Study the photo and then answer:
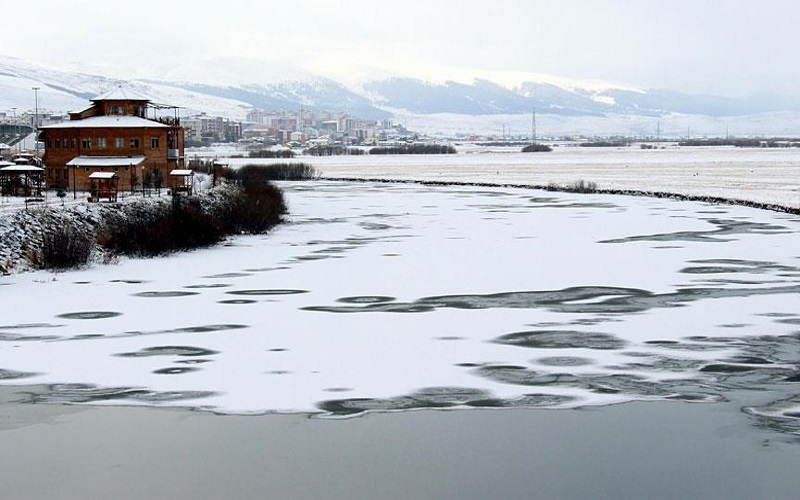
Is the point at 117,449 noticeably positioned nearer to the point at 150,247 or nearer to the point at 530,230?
the point at 150,247

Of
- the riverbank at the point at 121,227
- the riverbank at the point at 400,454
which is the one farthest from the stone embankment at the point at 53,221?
the riverbank at the point at 400,454

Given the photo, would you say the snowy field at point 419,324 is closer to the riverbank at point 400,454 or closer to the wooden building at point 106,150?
the riverbank at point 400,454

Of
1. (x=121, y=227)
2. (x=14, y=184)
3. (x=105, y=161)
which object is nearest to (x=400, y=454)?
(x=121, y=227)

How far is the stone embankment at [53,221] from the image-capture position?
3058 centimetres

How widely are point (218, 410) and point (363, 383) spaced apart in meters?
2.23

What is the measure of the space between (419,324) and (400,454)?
8.06 meters

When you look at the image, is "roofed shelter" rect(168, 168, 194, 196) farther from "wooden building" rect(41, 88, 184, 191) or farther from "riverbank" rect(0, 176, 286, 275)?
"riverbank" rect(0, 176, 286, 275)

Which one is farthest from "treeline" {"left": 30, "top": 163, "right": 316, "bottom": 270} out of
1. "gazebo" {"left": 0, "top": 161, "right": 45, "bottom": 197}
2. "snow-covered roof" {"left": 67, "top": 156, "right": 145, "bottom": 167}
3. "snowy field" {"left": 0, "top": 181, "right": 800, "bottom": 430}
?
"snow-covered roof" {"left": 67, "top": 156, "right": 145, "bottom": 167}

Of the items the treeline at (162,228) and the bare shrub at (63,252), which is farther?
the treeline at (162,228)

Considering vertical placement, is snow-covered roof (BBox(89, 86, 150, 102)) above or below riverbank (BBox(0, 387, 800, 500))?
above

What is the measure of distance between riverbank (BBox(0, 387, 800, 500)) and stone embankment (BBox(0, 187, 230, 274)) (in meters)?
18.1

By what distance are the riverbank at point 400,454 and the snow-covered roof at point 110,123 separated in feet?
157

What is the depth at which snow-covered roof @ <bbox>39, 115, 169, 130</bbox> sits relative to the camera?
59281 millimetres

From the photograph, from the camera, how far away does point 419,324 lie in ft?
63.7
